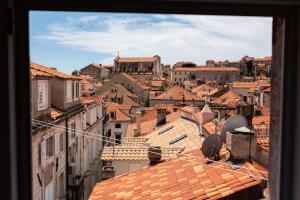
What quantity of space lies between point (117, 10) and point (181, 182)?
5904 mm

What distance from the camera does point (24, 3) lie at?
1956 millimetres

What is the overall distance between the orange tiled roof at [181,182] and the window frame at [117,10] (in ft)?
13.6

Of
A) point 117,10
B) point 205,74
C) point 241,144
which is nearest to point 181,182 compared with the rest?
point 241,144

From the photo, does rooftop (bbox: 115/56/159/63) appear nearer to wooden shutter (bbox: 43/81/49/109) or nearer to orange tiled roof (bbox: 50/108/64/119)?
orange tiled roof (bbox: 50/108/64/119)

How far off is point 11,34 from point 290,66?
4.91 ft

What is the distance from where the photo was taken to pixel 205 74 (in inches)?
3187

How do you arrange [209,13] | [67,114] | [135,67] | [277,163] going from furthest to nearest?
[135,67]
[67,114]
[277,163]
[209,13]

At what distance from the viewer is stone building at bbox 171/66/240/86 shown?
76.0 m

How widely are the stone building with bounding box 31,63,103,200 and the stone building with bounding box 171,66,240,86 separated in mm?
55352

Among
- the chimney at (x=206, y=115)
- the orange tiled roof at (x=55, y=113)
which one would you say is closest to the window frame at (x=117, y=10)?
the orange tiled roof at (x=55, y=113)

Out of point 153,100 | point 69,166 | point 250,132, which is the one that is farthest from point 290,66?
point 153,100

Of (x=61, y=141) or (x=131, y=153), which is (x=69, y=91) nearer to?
(x=61, y=141)

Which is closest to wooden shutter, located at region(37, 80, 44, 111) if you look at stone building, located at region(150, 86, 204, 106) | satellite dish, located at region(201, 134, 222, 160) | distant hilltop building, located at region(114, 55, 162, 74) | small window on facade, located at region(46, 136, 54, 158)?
small window on facade, located at region(46, 136, 54, 158)

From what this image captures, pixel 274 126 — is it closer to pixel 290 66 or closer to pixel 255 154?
pixel 290 66
